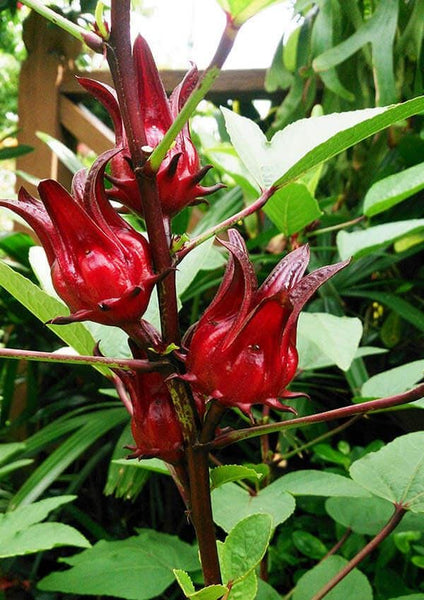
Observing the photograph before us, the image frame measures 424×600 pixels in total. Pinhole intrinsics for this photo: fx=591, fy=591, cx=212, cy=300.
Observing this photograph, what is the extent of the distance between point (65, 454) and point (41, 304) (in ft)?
2.19

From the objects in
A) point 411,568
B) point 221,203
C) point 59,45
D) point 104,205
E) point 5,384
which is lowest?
point 411,568

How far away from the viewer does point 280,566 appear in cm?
82

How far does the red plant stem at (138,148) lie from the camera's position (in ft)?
0.83

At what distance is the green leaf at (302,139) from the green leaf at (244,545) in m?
0.16

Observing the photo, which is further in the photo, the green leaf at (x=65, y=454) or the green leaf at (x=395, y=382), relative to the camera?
the green leaf at (x=65, y=454)

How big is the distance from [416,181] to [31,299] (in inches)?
16.2

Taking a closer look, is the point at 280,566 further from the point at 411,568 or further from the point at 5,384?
the point at 5,384

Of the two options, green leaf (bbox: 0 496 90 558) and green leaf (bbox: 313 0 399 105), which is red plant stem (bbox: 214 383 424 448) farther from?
green leaf (bbox: 313 0 399 105)

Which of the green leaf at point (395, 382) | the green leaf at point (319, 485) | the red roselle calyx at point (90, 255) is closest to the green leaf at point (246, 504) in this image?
the green leaf at point (319, 485)

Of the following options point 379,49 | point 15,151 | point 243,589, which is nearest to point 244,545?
point 243,589

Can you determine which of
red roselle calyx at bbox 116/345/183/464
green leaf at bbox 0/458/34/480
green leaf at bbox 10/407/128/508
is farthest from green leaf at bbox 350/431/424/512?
green leaf at bbox 10/407/128/508

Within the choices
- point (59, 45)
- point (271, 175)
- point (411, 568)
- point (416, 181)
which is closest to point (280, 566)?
point (411, 568)

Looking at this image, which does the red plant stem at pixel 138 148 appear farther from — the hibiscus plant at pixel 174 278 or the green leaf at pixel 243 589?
the green leaf at pixel 243 589

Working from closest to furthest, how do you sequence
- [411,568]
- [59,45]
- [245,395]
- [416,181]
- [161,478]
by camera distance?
[245,395] → [416,181] → [411,568] → [161,478] → [59,45]
